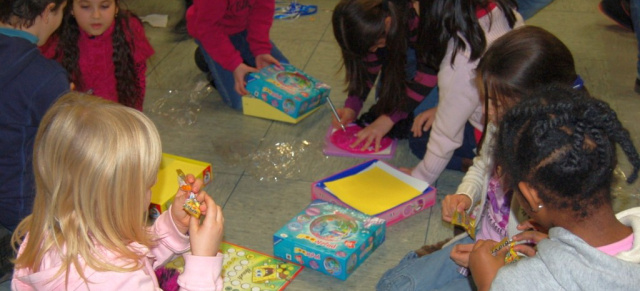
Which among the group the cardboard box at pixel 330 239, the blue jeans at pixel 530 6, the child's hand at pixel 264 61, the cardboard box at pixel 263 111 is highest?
the cardboard box at pixel 330 239

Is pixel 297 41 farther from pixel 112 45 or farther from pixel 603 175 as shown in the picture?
pixel 603 175

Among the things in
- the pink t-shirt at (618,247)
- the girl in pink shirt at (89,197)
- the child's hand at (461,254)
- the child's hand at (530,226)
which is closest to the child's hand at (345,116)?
the child's hand at (461,254)

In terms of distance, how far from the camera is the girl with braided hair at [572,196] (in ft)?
3.28

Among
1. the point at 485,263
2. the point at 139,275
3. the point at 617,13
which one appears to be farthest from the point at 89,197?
the point at 617,13

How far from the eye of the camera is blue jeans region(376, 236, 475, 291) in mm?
1591

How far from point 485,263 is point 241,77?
148 cm

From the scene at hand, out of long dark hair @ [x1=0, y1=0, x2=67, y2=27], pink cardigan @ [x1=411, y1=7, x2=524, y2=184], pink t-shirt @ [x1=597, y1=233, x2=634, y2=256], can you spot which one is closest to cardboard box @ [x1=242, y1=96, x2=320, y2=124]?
pink cardigan @ [x1=411, y1=7, x2=524, y2=184]

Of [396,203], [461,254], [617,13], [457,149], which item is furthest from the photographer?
[617,13]

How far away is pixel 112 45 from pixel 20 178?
1.96ft

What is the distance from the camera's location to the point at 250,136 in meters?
2.44

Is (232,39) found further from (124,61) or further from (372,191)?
(372,191)

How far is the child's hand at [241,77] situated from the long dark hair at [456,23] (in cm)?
84

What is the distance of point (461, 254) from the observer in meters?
1.46

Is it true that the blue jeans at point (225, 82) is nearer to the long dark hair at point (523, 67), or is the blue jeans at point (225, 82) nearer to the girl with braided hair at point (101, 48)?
the girl with braided hair at point (101, 48)
